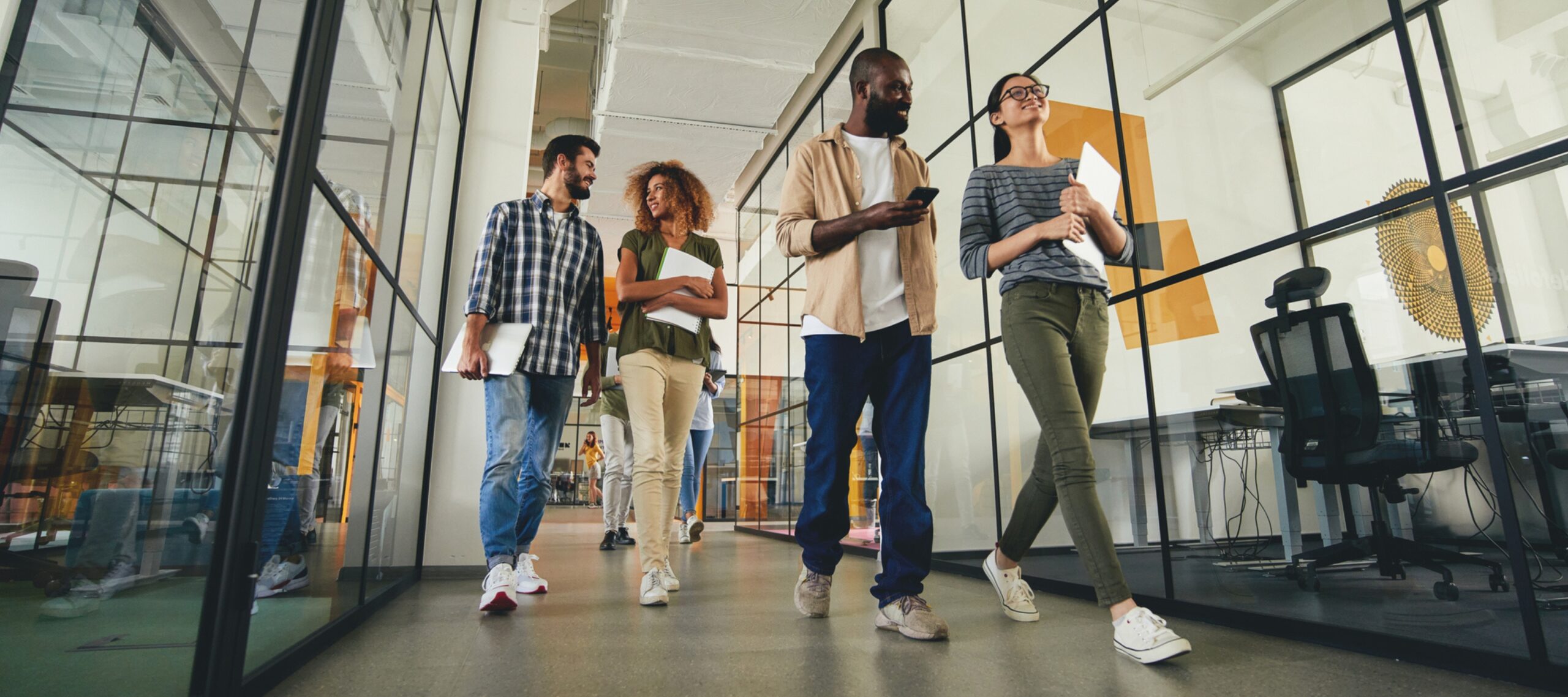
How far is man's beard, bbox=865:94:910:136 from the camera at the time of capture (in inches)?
70.6

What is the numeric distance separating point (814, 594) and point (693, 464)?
295 cm

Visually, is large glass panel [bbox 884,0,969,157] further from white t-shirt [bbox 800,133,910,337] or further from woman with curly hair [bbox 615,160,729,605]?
white t-shirt [bbox 800,133,910,337]

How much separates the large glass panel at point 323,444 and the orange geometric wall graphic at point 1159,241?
6.86ft

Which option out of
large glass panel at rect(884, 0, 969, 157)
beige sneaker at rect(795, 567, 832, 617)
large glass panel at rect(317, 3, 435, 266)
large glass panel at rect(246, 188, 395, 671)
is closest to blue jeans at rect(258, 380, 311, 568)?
large glass panel at rect(246, 188, 395, 671)

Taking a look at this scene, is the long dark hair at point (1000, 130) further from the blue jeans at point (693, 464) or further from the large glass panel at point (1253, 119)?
the blue jeans at point (693, 464)

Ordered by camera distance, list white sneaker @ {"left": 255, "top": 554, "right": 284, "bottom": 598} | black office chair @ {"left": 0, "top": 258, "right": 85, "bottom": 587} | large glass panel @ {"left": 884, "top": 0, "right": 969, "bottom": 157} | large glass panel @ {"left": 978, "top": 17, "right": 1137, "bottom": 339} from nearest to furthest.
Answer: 1. black office chair @ {"left": 0, "top": 258, "right": 85, "bottom": 587}
2. white sneaker @ {"left": 255, "top": 554, "right": 284, "bottom": 598}
3. large glass panel @ {"left": 978, "top": 17, "right": 1137, "bottom": 339}
4. large glass panel @ {"left": 884, "top": 0, "right": 969, "bottom": 157}

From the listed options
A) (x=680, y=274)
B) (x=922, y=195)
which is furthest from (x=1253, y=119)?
(x=680, y=274)

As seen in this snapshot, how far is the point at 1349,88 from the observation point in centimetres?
170

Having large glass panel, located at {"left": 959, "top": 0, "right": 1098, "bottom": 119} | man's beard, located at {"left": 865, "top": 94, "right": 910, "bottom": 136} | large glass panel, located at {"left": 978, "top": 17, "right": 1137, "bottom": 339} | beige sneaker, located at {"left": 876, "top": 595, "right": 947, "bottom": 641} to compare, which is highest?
large glass panel, located at {"left": 959, "top": 0, "right": 1098, "bottom": 119}

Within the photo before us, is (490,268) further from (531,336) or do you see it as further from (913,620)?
(913,620)

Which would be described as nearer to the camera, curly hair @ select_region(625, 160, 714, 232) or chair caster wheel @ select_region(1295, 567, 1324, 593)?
chair caster wheel @ select_region(1295, 567, 1324, 593)

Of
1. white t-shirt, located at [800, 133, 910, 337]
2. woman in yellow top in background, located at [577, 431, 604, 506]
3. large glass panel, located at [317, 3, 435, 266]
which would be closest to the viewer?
large glass panel, located at [317, 3, 435, 266]

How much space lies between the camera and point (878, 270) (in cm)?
176

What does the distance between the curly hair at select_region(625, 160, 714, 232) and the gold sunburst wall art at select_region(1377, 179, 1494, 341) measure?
6.16ft
